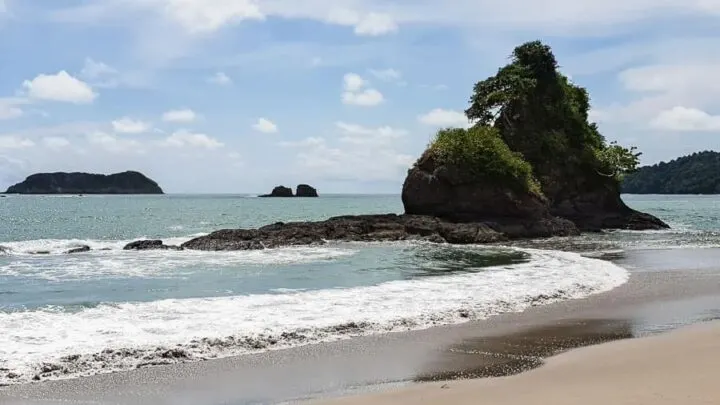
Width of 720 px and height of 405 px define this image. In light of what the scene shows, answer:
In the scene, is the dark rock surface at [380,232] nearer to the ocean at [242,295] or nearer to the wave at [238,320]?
the ocean at [242,295]

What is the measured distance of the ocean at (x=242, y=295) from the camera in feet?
32.5

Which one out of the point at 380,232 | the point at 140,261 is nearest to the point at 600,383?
the point at 140,261

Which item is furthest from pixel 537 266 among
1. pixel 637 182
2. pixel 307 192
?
pixel 637 182

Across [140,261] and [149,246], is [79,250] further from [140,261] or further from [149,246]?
[140,261]

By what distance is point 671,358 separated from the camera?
350 inches

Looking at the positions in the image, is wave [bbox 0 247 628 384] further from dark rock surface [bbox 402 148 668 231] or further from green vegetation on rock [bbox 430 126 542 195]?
green vegetation on rock [bbox 430 126 542 195]

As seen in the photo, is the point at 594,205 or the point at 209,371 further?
the point at 594,205

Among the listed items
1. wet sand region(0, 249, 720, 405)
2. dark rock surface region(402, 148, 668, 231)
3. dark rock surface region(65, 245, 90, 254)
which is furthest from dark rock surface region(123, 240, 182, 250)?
wet sand region(0, 249, 720, 405)

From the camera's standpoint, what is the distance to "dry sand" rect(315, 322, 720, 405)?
23.0 ft

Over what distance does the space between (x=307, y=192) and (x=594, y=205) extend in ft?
436

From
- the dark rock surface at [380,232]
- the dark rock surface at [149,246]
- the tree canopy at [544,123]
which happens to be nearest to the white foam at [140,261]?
the dark rock surface at [149,246]

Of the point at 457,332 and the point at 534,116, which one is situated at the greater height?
the point at 534,116

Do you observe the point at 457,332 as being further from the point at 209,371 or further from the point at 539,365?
the point at 209,371

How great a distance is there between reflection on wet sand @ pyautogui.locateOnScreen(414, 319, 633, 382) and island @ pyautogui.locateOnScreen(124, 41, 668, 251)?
65.0 feet
